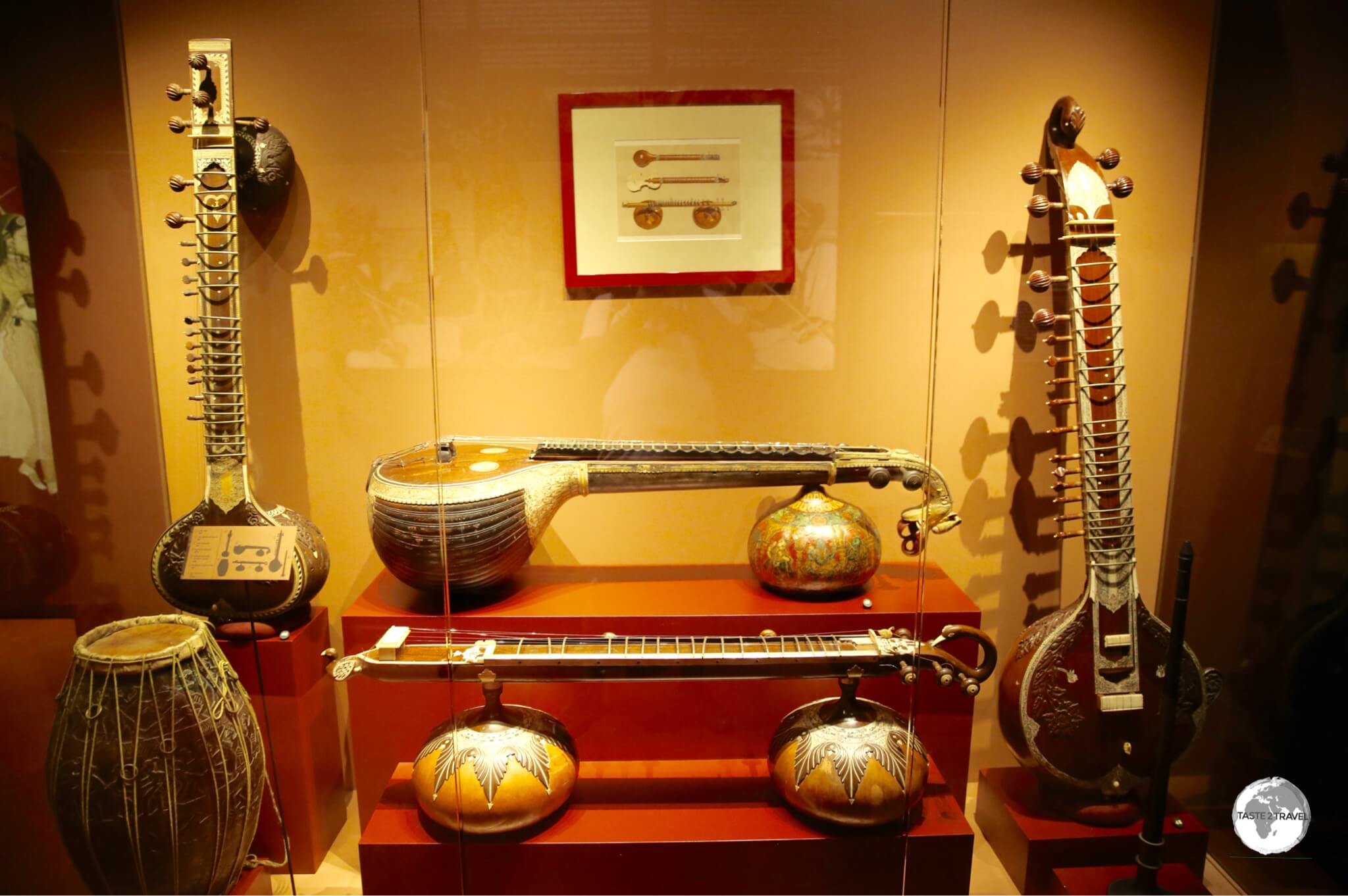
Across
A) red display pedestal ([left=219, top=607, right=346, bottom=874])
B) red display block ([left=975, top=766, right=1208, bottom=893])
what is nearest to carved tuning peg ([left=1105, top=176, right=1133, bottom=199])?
red display block ([left=975, top=766, right=1208, bottom=893])

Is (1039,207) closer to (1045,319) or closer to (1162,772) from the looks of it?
(1045,319)

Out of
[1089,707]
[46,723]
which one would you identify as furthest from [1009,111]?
[46,723]

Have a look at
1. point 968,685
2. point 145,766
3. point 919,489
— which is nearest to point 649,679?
point 968,685

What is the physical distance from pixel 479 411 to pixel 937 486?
1020 mm

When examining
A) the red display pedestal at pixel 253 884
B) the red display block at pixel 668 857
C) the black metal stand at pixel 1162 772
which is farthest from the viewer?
the red display pedestal at pixel 253 884

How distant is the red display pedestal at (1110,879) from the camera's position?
169cm

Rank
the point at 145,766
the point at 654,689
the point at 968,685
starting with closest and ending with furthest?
the point at 145,766 < the point at 968,685 < the point at 654,689

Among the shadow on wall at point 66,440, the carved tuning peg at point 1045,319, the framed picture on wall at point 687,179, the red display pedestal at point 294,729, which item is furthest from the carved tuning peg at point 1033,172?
the shadow on wall at point 66,440

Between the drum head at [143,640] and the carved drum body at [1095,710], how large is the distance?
167 cm

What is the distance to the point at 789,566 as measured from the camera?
1901 mm

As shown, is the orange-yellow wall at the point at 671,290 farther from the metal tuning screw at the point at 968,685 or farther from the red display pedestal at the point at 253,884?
the red display pedestal at the point at 253,884

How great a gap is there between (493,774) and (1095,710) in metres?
1.24

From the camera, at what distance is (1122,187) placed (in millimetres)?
1820

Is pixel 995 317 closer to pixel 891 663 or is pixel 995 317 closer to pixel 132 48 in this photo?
pixel 891 663
